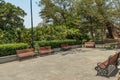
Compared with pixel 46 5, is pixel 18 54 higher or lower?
lower

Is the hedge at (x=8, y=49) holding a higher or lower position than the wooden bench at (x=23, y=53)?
higher

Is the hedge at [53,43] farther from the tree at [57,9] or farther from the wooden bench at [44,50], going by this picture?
the tree at [57,9]

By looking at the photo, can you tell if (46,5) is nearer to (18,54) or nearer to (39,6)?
(39,6)

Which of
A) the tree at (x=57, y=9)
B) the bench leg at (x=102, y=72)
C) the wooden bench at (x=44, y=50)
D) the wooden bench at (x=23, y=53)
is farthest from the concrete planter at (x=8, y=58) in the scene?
the tree at (x=57, y=9)

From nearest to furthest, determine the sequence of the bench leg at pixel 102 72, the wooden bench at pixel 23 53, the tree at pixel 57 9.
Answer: the bench leg at pixel 102 72 < the wooden bench at pixel 23 53 < the tree at pixel 57 9

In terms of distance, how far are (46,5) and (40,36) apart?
11.6 m

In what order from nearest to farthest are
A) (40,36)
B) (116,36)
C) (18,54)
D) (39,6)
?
(18,54) → (40,36) → (39,6) → (116,36)

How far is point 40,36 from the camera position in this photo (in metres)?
23.3

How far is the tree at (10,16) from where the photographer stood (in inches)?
928

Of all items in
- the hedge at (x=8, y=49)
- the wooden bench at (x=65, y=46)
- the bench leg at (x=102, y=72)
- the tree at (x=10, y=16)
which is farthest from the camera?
the tree at (x=10, y=16)

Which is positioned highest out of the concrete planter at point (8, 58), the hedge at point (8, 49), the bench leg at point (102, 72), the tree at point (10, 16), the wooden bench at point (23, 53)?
the tree at point (10, 16)

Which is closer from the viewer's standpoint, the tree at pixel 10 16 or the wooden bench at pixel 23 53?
the wooden bench at pixel 23 53

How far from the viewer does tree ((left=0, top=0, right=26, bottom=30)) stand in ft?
77.4

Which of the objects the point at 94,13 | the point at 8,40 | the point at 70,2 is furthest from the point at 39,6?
the point at 8,40
